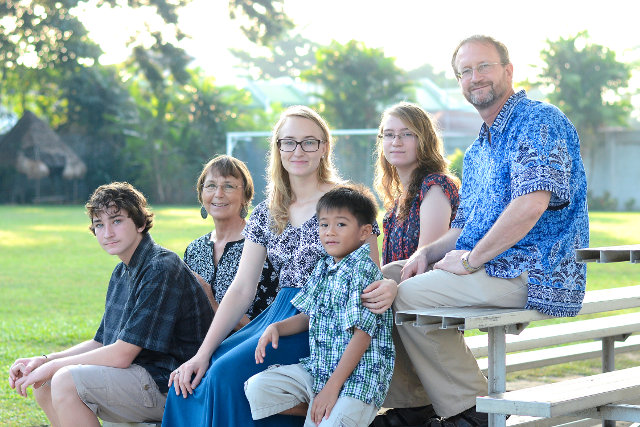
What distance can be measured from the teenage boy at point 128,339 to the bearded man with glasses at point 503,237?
933mm

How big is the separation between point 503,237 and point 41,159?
37.4m

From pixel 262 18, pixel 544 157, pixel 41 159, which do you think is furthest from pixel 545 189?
pixel 41 159

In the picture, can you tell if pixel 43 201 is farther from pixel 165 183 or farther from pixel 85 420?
pixel 85 420

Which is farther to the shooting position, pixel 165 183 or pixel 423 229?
pixel 165 183

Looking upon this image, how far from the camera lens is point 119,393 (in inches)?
144

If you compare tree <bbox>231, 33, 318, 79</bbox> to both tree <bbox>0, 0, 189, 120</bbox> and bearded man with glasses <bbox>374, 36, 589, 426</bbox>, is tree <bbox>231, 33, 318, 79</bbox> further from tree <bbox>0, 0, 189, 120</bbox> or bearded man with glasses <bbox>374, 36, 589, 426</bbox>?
bearded man with glasses <bbox>374, 36, 589, 426</bbox>

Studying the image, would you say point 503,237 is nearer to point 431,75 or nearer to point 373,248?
point 373,248

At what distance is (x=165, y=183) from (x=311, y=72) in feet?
25.9

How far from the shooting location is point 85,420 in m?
3.60

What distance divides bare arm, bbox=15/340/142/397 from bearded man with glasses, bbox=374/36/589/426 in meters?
1.10

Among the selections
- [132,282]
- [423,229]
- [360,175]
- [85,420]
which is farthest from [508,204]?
[360,175]

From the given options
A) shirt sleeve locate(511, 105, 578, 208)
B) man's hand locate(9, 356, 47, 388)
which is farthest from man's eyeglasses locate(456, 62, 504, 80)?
man's hand locate(9, 356, 47, 388)

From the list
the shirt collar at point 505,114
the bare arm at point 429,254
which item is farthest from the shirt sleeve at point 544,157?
the bare arm at point 429,254

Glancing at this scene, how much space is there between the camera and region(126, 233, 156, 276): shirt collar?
12.6 ft
